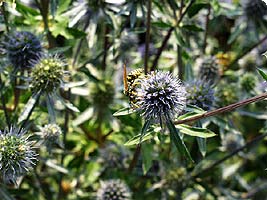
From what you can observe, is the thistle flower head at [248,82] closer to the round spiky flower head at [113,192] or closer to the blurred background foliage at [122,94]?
the blurred background foliage at [122,94]

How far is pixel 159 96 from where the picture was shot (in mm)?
2010

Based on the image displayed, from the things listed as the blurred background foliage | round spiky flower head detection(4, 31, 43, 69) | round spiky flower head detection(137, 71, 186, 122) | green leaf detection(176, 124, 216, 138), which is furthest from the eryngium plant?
green leaf detection(176, 124, 216, 138)

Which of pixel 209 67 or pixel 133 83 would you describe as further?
pixel 209 67

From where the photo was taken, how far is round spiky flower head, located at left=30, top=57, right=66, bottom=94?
2418 millimetres

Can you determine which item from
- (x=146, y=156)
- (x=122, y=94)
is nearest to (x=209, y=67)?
(x=122, y=94)

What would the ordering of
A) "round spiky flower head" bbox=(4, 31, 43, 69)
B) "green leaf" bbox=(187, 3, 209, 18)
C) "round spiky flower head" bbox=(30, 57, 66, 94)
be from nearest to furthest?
"round spiky flower head" bbox=(30, 57, 66, 94) < "round spiky flower head" bbox=(4, 31, 43, 69) < "green leaf" bbox=(187, 3, 209, 18)

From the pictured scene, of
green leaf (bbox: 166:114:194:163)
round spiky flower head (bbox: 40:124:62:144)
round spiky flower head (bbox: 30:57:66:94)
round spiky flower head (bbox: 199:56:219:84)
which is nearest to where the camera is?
green leaf (bbox: 166:114:194:163)

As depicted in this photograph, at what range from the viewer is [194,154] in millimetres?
2848

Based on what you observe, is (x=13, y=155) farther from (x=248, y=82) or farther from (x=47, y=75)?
(x=248, y=82)

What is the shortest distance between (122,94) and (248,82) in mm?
768

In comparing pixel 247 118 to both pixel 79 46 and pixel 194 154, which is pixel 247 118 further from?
pixel 79 46

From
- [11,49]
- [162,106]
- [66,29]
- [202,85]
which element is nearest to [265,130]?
[202,85]

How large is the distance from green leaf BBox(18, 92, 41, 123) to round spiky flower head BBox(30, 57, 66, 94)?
5 centimetres

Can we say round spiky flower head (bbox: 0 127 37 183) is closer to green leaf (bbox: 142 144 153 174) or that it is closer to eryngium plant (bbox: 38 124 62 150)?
eryngium plant (bbox: 38 124 62 150)
